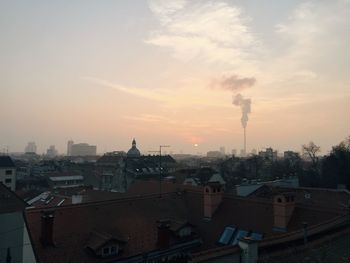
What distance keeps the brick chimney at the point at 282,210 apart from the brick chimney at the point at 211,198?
5437 millimetres

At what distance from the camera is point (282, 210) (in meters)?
24.7

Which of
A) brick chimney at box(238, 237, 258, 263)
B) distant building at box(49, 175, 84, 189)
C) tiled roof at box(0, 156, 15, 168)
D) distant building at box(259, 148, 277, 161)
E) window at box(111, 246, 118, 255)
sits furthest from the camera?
distant building at box(259, 148, 277, 161)

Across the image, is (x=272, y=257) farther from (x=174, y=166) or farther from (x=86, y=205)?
(x=174, y=166)

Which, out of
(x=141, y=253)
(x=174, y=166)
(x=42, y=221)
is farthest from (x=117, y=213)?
(x=174, y=166)

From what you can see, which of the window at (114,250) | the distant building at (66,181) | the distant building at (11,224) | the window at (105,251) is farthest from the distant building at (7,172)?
the window at (105,251)

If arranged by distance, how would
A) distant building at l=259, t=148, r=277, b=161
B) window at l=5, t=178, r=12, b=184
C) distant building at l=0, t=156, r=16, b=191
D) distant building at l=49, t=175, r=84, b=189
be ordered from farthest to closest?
distant building at l=259, t=148, r=277, b=161, distant building at l=49, t=175, r=84, b=189, window at l=5, t=178, r=12, b=184, distant building at l=0, t=156, r=16, b=191

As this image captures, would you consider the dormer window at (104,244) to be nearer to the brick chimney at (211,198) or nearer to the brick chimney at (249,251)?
the brick chimney at (211,198)

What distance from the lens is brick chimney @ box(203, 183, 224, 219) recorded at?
29.0 m

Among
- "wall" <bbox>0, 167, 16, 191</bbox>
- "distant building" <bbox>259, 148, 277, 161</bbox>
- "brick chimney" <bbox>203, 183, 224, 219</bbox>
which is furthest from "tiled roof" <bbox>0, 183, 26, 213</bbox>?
"distant building" <bbox>259, 148, 277, 161</bbox>

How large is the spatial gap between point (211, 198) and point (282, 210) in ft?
20.3

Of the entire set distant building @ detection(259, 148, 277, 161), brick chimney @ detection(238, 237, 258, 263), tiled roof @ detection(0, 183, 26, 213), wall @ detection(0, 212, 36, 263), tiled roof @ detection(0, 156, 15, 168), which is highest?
distant building @ detection(259, 148, 277, 161)

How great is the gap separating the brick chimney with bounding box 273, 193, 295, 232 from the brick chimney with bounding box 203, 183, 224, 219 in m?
5.44

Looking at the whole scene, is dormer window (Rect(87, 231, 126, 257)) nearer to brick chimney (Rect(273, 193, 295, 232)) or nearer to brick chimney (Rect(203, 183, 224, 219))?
brick chimney (Rect(203, 183, 224, 219))

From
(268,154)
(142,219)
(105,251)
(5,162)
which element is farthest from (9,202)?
(268,154)
